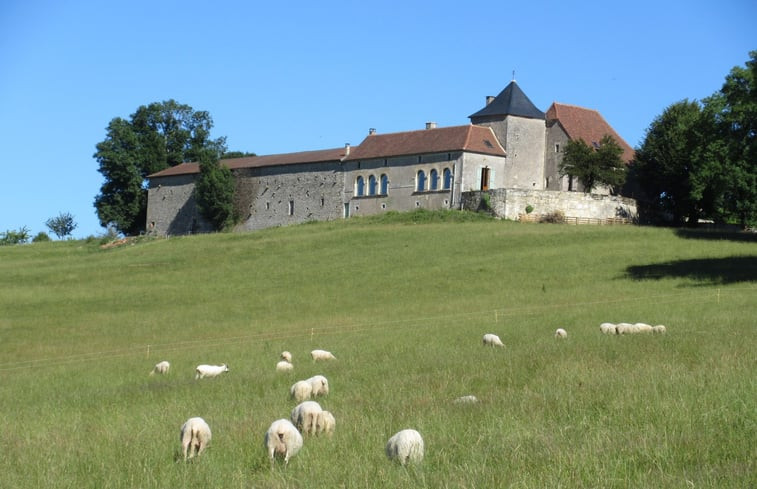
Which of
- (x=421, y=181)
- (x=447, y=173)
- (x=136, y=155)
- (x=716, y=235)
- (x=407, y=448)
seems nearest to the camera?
(x=407, y=448)

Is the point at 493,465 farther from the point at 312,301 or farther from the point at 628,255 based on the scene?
the point at 628,255

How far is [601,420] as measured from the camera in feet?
36.4

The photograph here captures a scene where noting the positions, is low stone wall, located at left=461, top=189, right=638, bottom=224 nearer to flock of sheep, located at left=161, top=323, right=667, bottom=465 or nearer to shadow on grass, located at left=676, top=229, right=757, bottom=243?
shadow on grass, located at left=676, top=229, right=757, bottom=243

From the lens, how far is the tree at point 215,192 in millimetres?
87062

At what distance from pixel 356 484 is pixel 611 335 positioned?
13.3 meters

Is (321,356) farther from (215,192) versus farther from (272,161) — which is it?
(272,161)

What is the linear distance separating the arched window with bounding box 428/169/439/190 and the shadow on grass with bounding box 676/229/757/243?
72.1ft

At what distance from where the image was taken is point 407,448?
32.5 ft

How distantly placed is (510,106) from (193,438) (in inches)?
2726

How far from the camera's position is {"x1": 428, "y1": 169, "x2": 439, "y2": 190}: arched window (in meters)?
75.5

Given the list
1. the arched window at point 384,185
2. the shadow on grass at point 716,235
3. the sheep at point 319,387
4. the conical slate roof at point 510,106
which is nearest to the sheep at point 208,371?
the sheep at point 319,387

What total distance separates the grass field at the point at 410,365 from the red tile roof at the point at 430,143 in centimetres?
1970

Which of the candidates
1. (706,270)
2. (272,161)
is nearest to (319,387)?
(706,270)

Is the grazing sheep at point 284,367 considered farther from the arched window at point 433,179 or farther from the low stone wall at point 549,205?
the arched window at point 433,179
